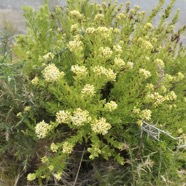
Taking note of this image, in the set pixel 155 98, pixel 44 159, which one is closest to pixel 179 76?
pixel 155 98

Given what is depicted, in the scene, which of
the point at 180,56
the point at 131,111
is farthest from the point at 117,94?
the point at 180,56

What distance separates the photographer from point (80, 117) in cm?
160

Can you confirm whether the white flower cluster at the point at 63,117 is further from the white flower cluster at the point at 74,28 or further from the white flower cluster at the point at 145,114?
the white flower cluster at the point at 74,28

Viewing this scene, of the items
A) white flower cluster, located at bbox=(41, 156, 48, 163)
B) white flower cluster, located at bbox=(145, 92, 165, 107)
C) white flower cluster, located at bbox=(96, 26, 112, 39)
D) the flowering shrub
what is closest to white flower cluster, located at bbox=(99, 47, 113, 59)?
the flowering shrub

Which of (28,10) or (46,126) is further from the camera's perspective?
(28,10)

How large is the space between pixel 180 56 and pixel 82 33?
3.20 ft

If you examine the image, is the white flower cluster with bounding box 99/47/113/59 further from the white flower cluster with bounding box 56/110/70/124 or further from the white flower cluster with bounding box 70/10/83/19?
the white flower cluster with bounding box 70/10/83/19

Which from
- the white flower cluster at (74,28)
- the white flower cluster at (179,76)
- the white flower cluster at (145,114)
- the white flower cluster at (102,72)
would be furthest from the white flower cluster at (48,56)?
the white flower cluster at (179,76)

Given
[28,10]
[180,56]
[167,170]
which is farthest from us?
[180,56]

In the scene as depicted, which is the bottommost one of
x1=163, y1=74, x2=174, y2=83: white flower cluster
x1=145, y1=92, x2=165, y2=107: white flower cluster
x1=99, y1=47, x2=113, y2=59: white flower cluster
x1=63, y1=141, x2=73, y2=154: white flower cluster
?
x1=63, y1=141, x2=73, y2=154: white flower cluster

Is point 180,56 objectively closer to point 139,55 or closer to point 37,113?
point 139,55

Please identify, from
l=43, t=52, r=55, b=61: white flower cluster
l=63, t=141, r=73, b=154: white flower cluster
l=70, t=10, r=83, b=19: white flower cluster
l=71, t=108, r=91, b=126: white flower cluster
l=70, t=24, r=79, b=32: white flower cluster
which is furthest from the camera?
l=70, t=10, r=83, b=19: white flower cluster

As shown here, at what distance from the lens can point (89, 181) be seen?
199cm

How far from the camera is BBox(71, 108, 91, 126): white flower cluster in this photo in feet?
5.24
